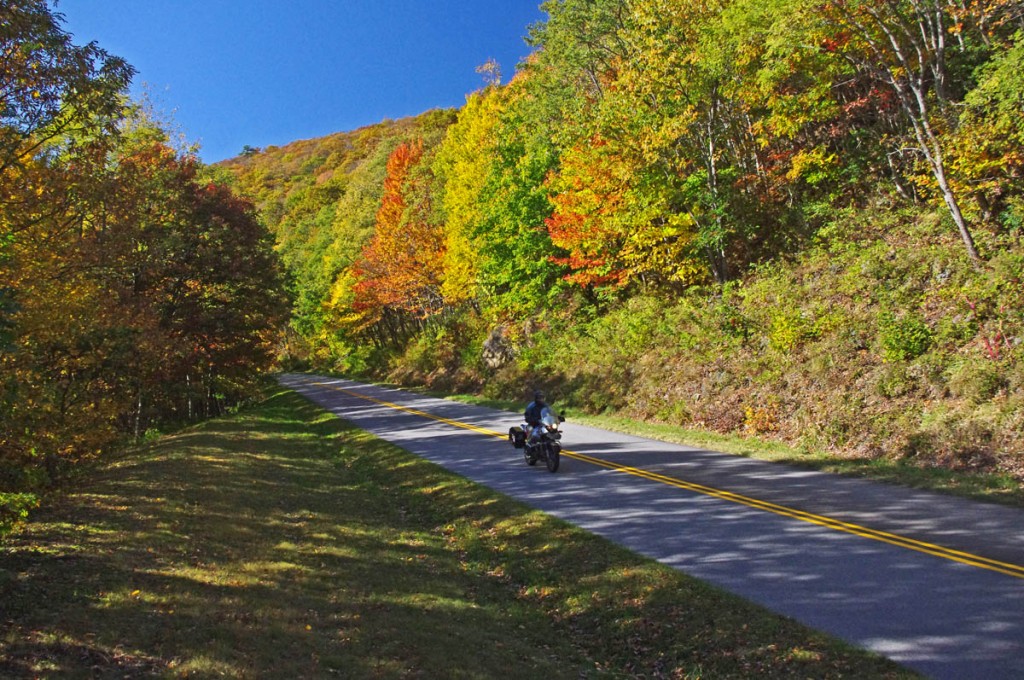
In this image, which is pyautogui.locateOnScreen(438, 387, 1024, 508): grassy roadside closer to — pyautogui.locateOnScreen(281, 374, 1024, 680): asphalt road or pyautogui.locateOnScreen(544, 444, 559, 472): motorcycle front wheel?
pyautogui.locateOnScreen(281, 374, 1024, 680): asphalt road

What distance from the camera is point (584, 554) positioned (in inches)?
330

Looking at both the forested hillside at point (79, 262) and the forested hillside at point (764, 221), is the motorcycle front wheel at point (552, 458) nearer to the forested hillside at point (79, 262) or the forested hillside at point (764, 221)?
the forested hillside at point (764, 221)

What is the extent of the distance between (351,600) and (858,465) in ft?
31.1

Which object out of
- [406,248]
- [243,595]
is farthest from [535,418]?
[406,248]

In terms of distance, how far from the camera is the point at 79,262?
11578 millimetres

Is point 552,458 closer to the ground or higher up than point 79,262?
closer to the ground

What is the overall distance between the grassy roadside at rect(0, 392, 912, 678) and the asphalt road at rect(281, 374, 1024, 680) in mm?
449

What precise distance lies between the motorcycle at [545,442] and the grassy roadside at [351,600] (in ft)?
7.42

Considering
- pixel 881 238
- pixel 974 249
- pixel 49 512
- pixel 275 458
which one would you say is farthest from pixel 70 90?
pixel 881 238

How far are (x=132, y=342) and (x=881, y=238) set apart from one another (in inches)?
756

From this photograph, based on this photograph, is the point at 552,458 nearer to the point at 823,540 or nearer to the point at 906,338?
the point at 823,540

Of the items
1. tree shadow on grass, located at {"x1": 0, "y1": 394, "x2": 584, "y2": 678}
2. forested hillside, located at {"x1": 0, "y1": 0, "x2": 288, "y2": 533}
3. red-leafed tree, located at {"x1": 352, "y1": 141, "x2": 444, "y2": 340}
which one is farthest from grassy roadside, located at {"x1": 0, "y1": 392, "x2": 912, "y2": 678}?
red-leafed tree, located at {"x1": 352, "y1": 141, "x2": 444, "y2": 340}

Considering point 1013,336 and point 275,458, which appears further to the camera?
point 275,458

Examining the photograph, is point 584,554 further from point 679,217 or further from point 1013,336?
point 679,217
